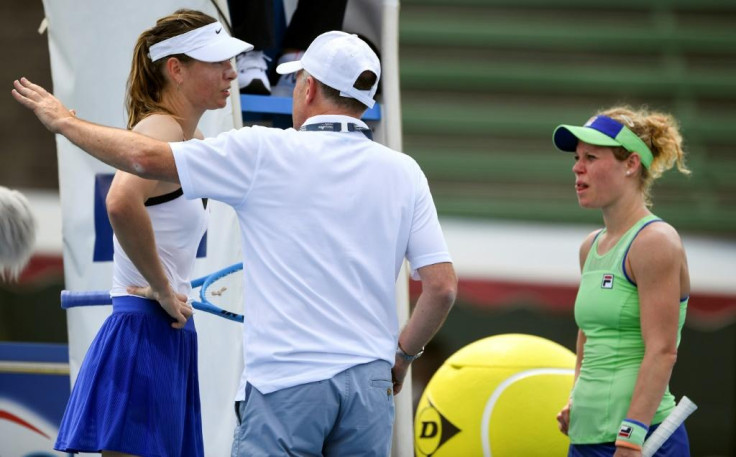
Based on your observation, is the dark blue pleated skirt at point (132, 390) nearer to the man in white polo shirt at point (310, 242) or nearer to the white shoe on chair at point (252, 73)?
the man in white polo shirt at point (310, 242)

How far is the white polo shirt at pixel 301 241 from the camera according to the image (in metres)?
2.22

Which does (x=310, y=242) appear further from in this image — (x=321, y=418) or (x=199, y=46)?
(x=199, y=46)

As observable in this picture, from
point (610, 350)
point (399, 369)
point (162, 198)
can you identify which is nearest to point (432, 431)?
point (610, 350)

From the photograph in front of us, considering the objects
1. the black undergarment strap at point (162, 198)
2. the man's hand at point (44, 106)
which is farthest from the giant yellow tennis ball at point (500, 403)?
the man's hand at point (44, 106)

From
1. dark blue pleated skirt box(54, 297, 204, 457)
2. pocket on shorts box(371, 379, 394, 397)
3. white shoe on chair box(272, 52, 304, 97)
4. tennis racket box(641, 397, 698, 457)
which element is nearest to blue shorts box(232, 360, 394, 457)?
pocket on shorts box(371, 379, 394, 397)

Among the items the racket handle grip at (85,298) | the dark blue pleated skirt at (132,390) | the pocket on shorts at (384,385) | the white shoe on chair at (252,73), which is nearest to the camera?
the pocket on shorts at (384,385)

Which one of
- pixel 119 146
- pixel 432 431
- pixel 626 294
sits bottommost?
pixel 432 431

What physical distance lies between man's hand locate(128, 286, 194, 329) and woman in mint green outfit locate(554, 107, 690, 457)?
997 mm

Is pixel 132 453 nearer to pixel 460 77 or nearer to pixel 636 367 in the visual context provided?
pixel 636 367

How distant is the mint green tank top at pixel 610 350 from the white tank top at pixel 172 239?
995mm

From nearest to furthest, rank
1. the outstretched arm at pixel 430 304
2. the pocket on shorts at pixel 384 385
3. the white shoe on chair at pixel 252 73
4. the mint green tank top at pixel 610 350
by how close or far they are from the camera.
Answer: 1. the pocket on shorts at pixel 384 385
2. the outstretched arm at pixel 430 304
3. the mint green tank top at pixel 610 350
4. the white shoe on chair at pixel 252 73

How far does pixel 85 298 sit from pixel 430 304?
3.04 feet

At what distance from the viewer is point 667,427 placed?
2.63 meters

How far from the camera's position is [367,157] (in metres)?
2.34
